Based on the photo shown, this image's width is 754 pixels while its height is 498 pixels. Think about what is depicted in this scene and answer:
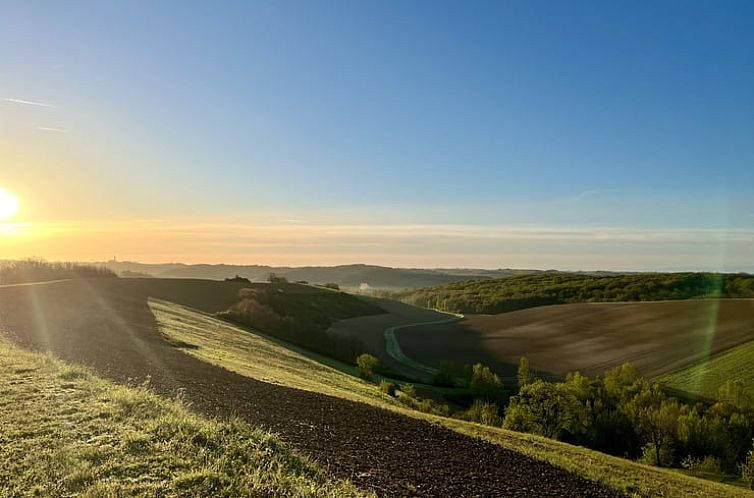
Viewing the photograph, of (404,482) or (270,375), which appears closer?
(404,482)

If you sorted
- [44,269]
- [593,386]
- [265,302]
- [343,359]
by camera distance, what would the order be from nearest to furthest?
1. [593,386]
2. [343,359]
3. [44,269]
4. [265,302]

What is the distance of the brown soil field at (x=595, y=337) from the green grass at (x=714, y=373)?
5.02 ft

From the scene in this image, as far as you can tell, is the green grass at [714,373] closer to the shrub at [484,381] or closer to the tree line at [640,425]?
the tree line at [640,425]

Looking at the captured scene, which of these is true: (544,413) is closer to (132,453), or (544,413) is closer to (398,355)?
(132,453)

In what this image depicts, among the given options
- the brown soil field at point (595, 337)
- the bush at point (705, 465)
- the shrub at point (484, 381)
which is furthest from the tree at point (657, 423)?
the brown soil field at point (595, 337)

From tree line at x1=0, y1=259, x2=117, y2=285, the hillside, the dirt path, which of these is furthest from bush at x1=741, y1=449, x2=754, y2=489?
the hillside

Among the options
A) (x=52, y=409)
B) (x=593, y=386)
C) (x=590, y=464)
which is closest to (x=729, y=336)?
(x=593, y=386)

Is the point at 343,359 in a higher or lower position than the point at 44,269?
lower

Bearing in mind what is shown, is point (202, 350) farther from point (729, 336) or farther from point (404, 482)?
point (729, 336)

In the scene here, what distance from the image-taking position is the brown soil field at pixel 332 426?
11.0m

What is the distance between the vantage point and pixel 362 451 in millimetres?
12219

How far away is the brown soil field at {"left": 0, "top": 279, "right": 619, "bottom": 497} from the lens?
36.1 feet

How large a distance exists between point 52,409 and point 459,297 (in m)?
133

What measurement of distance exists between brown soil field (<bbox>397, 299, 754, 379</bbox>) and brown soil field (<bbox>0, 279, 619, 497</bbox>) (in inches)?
1578
